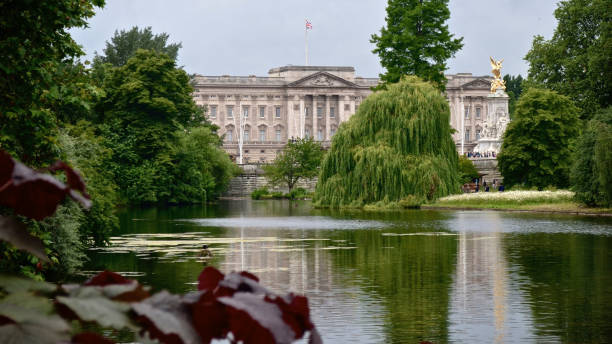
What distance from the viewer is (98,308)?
70.6 inches

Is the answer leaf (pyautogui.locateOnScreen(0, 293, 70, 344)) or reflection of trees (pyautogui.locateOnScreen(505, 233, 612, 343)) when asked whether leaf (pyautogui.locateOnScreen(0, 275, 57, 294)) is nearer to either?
leaf (pyautogui.locateOnScreen(0, 293, 70, 344))

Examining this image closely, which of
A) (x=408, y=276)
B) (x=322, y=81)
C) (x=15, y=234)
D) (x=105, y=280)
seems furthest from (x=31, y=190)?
(x=322, y=81)

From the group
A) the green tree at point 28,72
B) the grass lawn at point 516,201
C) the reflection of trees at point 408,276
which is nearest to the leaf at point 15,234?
→ the green tree at point 28,72

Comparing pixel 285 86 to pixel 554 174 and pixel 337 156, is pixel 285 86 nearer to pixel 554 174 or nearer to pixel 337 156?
pixel 554 174

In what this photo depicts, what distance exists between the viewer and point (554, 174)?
58.8 meters

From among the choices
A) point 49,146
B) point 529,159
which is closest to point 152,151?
point 529,159

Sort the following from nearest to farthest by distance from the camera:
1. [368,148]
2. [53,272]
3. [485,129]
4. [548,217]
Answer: [53,272], [548,217], [368,148], [485,129]

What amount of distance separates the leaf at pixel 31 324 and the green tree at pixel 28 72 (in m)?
9.54

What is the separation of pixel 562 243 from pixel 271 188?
67902mm

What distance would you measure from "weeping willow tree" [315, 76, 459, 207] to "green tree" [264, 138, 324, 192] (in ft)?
135

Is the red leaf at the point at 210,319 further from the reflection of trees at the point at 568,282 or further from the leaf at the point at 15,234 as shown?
the reflection of trees at the point at 568,282

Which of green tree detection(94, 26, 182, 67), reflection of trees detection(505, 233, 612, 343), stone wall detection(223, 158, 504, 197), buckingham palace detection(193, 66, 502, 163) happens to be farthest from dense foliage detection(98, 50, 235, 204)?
buckingham palace detection(193, 66, 502, 163)

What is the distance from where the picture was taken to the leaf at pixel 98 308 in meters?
1.76

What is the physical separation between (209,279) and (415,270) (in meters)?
17.8
